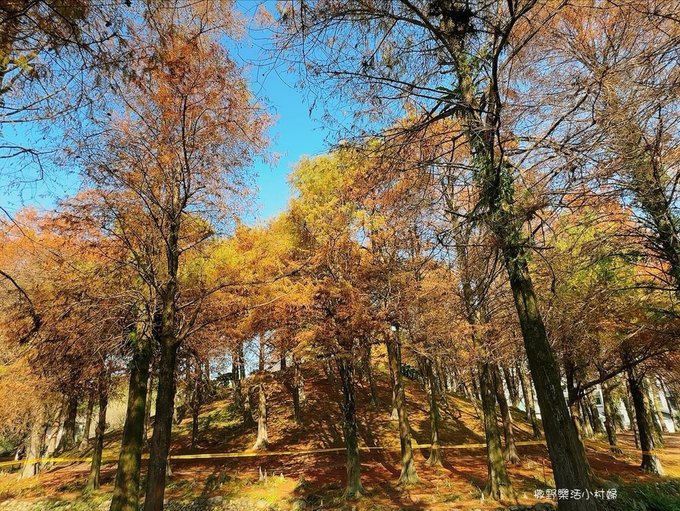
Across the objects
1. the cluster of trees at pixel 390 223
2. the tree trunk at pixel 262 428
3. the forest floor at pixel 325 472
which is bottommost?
the forest floor at pixel 325 472

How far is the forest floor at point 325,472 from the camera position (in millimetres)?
10094

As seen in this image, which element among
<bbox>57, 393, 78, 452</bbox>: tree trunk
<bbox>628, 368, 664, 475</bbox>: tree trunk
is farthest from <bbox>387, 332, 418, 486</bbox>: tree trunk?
<bbox>57, 393, 78, 452</bbox>: tree trunk

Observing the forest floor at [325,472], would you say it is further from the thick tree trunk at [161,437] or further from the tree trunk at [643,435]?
the thick tree trunk at [161,437]

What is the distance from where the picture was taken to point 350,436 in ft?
33.3

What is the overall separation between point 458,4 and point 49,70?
13.9 feet

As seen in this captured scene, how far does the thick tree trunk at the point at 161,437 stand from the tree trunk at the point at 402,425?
6589 millimetres

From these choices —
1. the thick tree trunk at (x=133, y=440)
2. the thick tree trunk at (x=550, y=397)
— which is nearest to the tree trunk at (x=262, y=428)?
the thick tree trunk at (x=133, y=440)

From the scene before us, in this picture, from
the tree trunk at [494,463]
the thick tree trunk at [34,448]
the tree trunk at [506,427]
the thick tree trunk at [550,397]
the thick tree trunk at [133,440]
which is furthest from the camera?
the thick tree trunk at [34,448]

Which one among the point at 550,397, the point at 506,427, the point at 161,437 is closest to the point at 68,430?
the point at 161,437

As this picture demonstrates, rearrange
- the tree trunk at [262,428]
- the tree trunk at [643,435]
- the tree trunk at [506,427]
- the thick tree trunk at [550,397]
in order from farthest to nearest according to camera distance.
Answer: the tree trunk at [262,428]
the tree trunk at [506,427]
the tree trunk at [643,435]
the thick tree trunk at [550,397]

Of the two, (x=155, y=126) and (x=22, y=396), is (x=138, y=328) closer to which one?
(x=155, y=126)

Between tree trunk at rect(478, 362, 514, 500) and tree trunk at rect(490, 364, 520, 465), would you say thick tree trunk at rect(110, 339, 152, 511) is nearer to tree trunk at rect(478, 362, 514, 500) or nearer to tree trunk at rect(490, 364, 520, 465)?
tree trunk at rect(478, 362, 514, 500)

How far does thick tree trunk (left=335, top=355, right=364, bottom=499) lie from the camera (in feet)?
32.8

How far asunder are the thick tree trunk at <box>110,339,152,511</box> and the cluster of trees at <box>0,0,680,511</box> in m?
0.04
